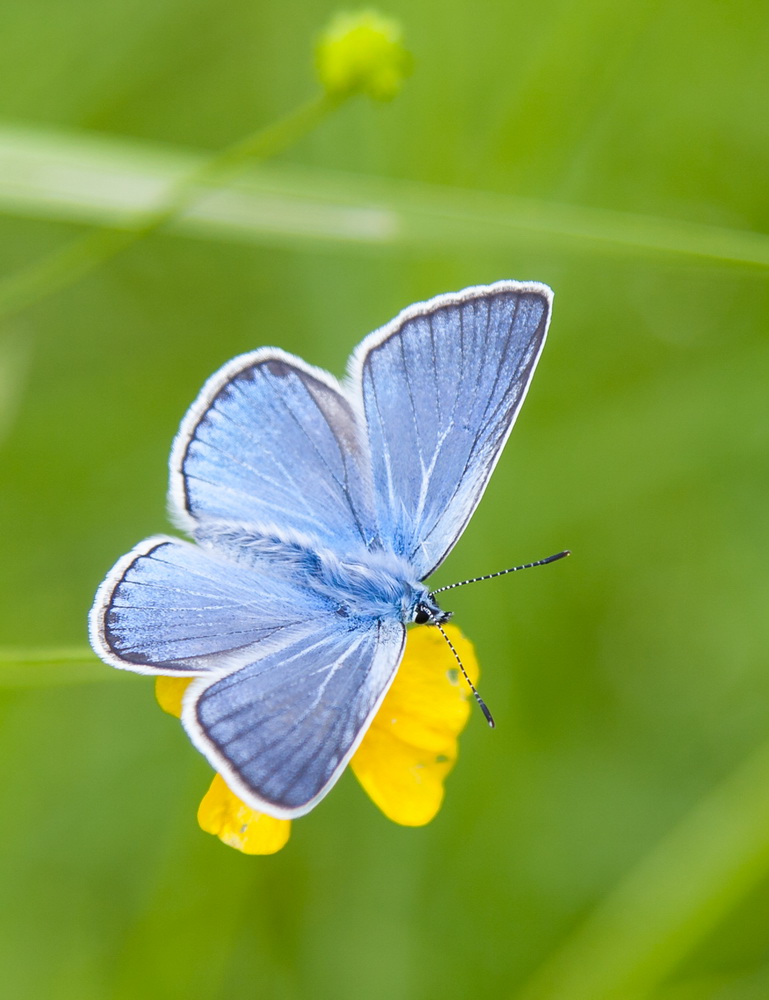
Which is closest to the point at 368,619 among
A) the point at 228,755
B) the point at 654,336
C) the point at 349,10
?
the point at 228,755

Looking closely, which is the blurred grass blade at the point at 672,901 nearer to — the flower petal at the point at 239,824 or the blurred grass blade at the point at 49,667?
the flower petal at the point at 239,824

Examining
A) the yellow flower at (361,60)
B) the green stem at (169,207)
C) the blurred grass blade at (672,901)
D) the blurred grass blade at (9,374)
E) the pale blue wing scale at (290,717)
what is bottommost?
the blurred grass blade at (672,901)

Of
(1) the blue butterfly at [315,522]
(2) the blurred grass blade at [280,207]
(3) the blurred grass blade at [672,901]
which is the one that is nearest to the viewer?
(1) the blue butterfly at [315,522]

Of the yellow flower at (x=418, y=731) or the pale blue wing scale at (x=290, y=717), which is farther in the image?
the yellow flower at (x=418, y=731)

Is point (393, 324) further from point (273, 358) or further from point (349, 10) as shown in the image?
point (349, 10)

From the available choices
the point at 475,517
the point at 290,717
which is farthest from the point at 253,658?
the point at 475,517

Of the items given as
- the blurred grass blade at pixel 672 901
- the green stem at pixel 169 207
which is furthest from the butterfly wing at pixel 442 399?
the blurred grass blade at pixel 672 901
